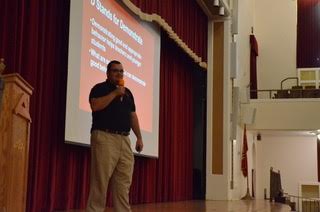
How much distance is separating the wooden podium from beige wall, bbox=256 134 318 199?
533 inches

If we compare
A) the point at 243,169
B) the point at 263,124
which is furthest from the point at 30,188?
the point at 263,124

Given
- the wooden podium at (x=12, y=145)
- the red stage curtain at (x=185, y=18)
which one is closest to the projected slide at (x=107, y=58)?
the red stage curtain at (x=185, y=18)

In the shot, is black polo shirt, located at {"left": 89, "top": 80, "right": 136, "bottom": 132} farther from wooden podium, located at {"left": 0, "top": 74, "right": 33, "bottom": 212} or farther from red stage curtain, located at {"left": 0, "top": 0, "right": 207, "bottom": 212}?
red stage curtain, located at {"left": 0, "top": 0, "right": 207, "bottom": 212}

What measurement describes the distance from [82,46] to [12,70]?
1.01 meters

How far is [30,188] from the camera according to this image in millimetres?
4445

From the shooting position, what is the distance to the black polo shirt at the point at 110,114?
348 cm

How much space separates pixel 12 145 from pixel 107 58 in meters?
3.05

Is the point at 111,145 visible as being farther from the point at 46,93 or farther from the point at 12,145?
the point at 46,93

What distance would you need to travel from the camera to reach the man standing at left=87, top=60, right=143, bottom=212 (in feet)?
11.2

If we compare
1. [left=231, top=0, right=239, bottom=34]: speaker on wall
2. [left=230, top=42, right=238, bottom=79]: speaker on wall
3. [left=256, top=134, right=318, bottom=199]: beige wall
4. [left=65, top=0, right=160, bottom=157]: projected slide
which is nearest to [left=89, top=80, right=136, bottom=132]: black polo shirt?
[left=65, top=0, right=160, bottom=157]: projected slide

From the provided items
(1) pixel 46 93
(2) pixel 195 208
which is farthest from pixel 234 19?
(1) pixel 46 93

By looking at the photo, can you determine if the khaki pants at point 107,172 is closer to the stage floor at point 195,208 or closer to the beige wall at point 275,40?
the stage floor at point 195,208

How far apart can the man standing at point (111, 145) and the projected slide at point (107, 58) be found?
1.38 meters

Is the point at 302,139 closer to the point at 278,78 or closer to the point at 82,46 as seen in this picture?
the point at 278,78
